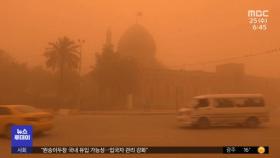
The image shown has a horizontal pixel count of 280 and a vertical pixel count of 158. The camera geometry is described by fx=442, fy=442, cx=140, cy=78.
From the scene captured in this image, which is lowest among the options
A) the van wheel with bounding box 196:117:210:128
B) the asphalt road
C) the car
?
the asphalt road

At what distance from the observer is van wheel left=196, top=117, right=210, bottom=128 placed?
12847 millimetres

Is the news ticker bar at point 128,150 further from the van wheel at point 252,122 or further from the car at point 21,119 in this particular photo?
the van wheel at point 252,122

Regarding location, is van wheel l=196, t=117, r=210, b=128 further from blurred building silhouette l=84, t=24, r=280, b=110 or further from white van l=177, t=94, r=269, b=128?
blurred building silhouette l=84, t=24, r=280, b=110

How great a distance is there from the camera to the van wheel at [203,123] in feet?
42.1

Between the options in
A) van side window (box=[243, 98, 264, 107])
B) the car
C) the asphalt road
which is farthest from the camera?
van side window (box=[243, 98, 264, 107])

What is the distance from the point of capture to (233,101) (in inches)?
470

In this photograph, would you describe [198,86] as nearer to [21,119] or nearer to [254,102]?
[254,102]

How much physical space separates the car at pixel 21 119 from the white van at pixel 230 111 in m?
4.67

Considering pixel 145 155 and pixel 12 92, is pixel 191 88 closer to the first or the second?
pixel 12 92

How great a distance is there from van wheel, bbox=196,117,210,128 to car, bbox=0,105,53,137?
15.3 ft

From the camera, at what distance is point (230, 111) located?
12.3 meters

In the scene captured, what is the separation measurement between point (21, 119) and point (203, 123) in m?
5.78

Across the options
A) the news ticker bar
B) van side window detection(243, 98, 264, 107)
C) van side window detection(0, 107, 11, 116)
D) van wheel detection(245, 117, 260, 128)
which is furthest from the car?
van side window detection(243, 98, 264, 107)

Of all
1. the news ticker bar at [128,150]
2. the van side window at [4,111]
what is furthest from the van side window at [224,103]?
the news ticker bar at [128,150]
